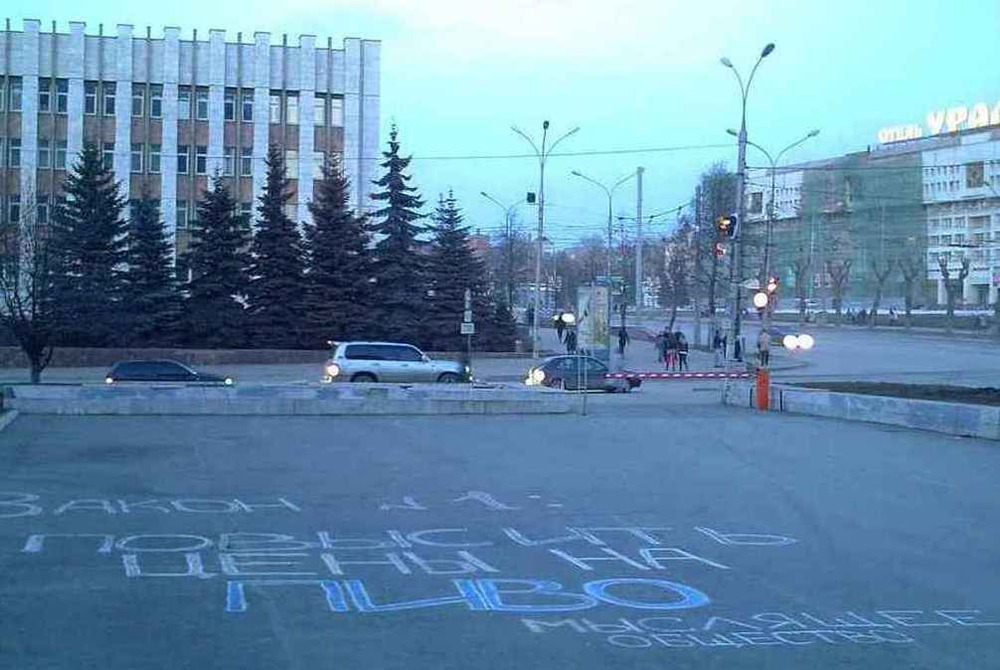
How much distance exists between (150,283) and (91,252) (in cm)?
354

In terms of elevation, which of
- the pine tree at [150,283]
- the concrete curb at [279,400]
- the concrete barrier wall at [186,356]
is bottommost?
the concrete curb at [279,400]

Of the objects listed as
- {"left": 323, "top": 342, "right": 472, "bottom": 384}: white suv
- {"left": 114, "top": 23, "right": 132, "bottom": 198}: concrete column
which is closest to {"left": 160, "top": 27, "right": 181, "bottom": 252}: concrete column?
{"left": 114, "top": 23, "right": 132, "bottom": 198}: concrete column

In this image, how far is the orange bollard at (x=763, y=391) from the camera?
3219cm

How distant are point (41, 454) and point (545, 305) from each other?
112 m

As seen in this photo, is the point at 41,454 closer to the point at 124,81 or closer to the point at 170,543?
the point at 170,543

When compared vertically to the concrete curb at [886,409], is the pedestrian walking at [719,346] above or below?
above

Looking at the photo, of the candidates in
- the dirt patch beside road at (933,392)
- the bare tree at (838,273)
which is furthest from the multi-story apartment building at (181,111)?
the bare tree at (838,273)

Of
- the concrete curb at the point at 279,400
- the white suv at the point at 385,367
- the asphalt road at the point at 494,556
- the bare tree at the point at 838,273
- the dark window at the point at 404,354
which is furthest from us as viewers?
the bare tree at the point at 838,273

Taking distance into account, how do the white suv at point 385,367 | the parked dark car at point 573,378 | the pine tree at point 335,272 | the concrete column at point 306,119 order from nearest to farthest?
the white suv at point 385,367 < the parked dark car at point 573,378 < the pine tree at point 335,272 < the concrete column at point 306,119

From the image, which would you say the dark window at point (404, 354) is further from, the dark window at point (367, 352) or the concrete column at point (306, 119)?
the concrete column at point (306, 119)

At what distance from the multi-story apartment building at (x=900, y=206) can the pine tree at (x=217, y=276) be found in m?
52.2

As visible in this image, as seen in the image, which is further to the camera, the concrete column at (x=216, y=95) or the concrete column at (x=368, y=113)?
the concrete column at (x=368, y=113)

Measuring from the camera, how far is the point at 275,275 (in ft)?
209

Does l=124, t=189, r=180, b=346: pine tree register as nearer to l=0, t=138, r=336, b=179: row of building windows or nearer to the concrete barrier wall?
the concrete barrier wall
